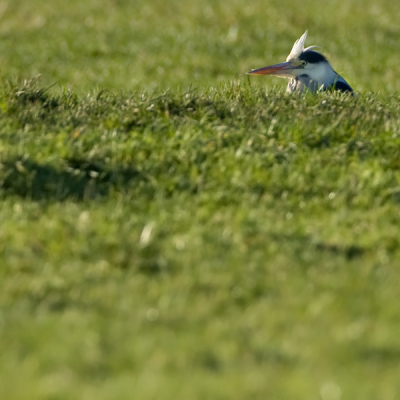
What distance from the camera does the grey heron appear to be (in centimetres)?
798

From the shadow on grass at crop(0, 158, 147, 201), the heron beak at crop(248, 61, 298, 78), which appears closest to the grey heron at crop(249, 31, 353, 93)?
the heron beak at crop(248, 61, 298, 78)

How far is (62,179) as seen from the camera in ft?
18.9

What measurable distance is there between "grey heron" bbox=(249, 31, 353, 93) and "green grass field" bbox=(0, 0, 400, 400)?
55 cm

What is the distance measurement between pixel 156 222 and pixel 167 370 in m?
1.62

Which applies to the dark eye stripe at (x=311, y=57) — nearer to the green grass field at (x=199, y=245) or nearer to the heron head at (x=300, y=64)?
the heron head at (x=300, y=64)

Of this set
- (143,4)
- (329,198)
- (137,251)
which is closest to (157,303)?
(137,251)

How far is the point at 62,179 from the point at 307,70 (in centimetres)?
332

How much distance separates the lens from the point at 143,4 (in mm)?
16859

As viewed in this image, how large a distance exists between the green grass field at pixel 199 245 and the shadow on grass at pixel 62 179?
0.01m

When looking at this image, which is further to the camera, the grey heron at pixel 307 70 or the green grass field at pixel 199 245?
the grey heron at pixel 307 70

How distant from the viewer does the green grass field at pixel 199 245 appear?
362 cm

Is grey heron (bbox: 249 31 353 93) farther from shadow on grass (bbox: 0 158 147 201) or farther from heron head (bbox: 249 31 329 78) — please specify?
shadow on grass (bbox: 0 158 147 201)

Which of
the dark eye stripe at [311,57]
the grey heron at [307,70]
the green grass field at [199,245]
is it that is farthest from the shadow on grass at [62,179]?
the dark eye stripe at [311,57]

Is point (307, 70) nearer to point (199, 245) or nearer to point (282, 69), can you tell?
point (282, 69)
